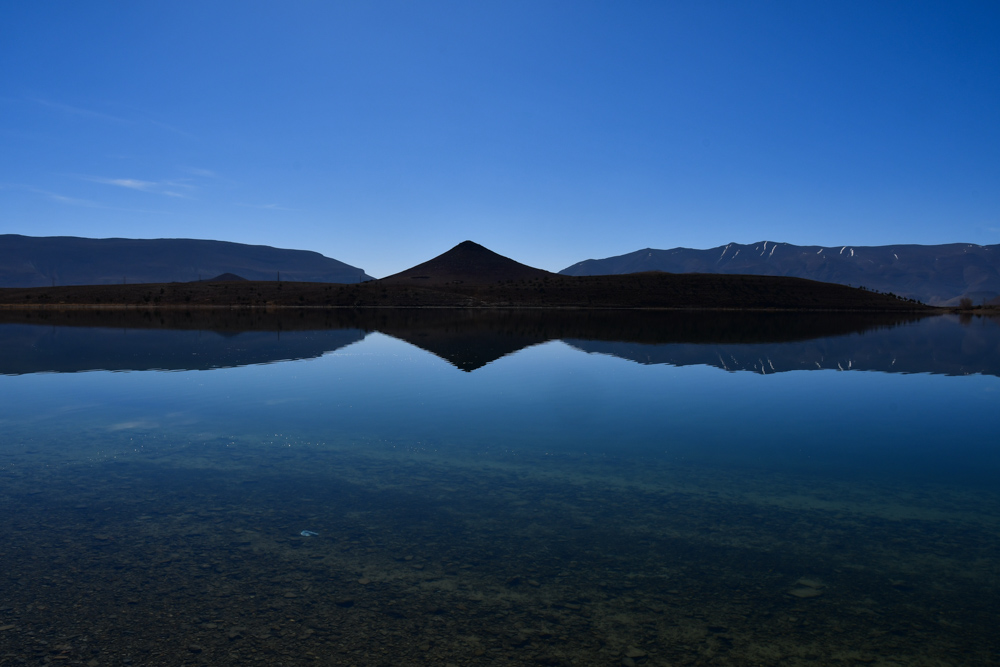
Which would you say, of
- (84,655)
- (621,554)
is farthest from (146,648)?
(621,554)

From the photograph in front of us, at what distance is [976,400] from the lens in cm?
2158

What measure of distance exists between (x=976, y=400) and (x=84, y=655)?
25696mm

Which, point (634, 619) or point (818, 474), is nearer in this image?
point (634, 619)

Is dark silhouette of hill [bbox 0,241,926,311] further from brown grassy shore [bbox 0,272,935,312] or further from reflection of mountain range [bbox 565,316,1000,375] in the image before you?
reflection of mountain range [bbox 565,316,1000,375]

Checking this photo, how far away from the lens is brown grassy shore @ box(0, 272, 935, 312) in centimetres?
14225

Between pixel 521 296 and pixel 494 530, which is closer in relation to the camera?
pixel 494 530

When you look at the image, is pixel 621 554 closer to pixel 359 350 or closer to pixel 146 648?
pixel 146 648

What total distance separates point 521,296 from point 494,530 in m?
150

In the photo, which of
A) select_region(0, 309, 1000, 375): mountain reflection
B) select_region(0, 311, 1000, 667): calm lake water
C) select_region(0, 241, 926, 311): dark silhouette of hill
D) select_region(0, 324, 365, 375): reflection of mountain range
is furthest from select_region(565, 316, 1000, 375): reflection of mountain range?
select_region(0, 241, 926, 311): dark silhouette of hill

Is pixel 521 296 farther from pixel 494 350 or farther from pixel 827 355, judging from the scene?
pixel 827 355

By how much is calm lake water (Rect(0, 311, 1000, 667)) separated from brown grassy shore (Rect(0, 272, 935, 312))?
125533 millimetres

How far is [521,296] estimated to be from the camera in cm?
15838

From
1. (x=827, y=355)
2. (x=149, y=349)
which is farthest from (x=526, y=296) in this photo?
(x=149, y=349)

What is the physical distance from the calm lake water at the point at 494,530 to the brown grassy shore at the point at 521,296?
125533 mm
